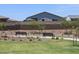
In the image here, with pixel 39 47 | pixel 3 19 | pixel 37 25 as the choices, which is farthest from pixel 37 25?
pixel 3 19

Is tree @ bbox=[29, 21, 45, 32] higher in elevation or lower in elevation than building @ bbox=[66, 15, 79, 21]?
lower

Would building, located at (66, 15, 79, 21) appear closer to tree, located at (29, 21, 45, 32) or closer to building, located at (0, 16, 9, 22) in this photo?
tree, located at (29, 21, 45, 32)

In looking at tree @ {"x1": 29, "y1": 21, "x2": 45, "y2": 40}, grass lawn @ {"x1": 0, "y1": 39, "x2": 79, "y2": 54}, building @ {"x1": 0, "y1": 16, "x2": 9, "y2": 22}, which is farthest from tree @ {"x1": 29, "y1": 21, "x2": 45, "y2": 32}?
building @ {"x1": 0, "y1": 16, "x2": 9, "y2": 22}

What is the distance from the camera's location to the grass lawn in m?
2.05

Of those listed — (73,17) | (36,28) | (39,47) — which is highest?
(73,17)

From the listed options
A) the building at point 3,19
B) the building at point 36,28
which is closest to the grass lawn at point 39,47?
the building at point 36,28

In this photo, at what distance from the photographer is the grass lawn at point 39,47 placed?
2.05 metres

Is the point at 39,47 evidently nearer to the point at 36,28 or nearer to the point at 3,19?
the point at 36,28

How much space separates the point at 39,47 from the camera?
6.77ft

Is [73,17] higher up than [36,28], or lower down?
higher up

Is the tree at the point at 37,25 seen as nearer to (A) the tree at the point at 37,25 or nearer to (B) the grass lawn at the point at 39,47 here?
(A) the tree at the point at 37,25

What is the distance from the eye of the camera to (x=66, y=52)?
2.08 meters
